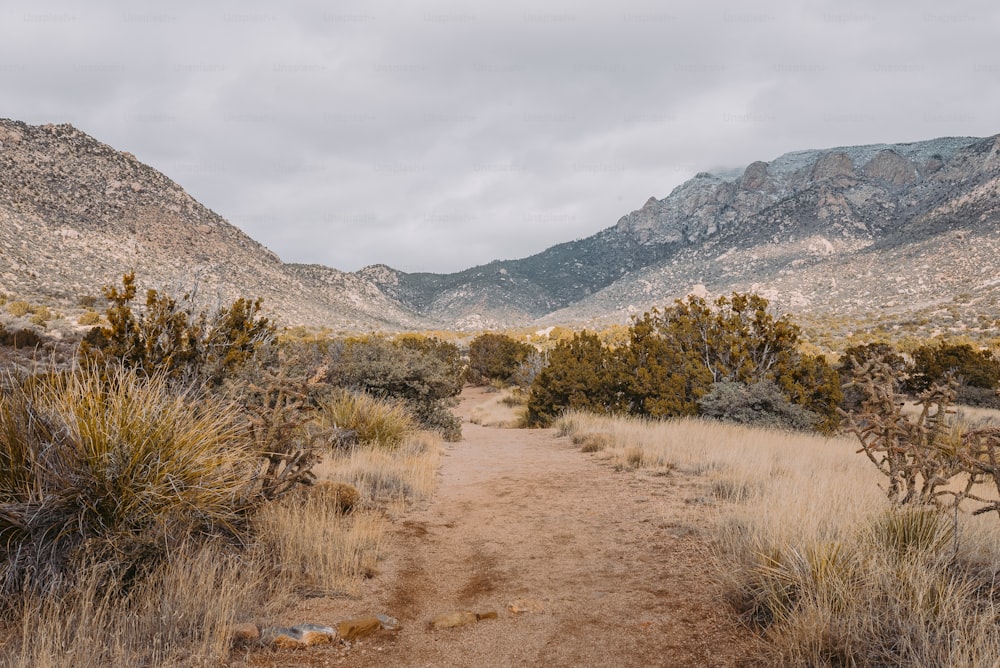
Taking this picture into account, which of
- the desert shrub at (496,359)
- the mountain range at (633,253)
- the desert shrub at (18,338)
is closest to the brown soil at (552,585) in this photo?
the mountain range at (633,253)

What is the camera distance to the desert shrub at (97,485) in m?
3.20

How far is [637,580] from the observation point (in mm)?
4238

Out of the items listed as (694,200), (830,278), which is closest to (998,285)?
(830,278)

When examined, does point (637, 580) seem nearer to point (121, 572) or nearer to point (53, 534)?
point (121, 572)

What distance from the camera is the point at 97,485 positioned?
346 cm

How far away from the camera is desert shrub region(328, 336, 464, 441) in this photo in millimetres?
12906

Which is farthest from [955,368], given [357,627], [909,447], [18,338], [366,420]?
[18,338]

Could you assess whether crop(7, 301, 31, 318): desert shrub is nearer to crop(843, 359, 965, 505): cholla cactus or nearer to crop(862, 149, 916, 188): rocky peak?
crop(843, 359, 965, 505): cholla cactus

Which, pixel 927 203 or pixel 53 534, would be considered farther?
pixel 927 203

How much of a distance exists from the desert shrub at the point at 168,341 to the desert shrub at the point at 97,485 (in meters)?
4.49

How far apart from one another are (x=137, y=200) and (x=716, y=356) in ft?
157

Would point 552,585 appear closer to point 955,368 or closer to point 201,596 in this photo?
point 201,596

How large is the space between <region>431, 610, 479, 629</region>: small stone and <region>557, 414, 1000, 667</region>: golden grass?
1.73 metres

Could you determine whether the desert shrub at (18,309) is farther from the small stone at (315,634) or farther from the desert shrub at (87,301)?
Result: the small stone at (315,634)
